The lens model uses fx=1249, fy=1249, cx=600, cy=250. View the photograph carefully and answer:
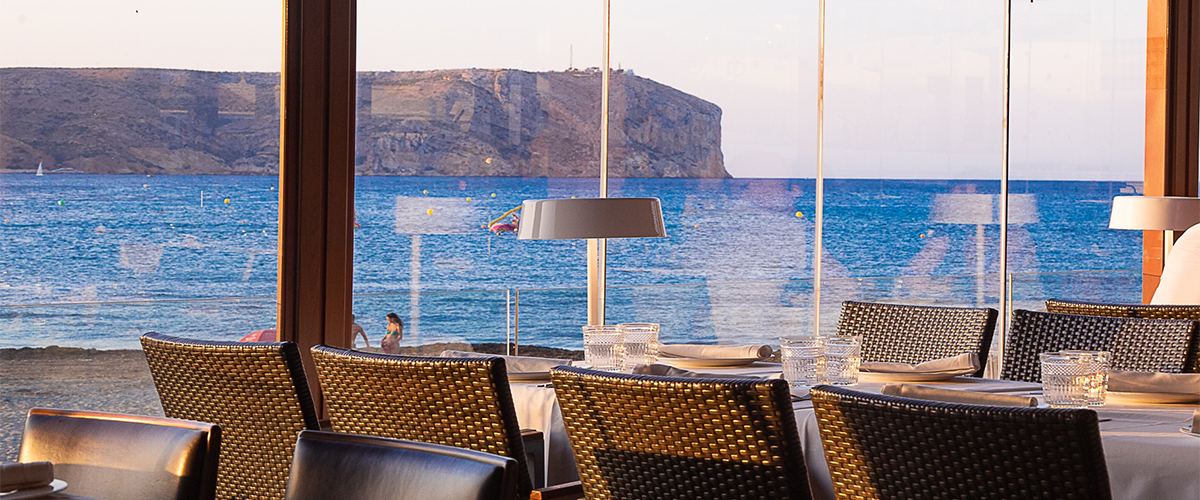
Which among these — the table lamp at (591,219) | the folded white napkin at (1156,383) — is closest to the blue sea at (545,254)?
the table lamp at (591,219)

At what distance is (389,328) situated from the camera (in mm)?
6082

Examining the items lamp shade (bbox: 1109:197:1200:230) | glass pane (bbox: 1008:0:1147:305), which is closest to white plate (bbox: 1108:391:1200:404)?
lamp shade (bbox: 1109:197:1200:230)

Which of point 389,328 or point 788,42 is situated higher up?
point 788,42

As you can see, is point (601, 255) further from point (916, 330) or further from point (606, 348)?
point (606, 348)

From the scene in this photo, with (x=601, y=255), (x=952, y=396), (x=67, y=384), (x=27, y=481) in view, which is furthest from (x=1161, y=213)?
(x=27, y=481)

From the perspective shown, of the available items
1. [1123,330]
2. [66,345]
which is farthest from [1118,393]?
[66,345]

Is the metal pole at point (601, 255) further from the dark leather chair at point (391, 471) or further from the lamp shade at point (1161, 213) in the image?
the lamp shade at point (1161, 213)

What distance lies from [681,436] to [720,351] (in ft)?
4.45

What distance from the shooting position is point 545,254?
82.3 feet

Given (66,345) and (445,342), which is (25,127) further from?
(445,342)

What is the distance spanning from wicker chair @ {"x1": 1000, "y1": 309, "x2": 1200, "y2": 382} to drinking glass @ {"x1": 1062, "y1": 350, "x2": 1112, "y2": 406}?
34.9 inches

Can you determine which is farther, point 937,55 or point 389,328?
point 937,55

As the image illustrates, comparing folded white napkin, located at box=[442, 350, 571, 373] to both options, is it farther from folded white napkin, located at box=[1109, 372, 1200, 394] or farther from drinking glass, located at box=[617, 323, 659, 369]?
folded white napkin, located at box=[1109, 372, 1200, 394]

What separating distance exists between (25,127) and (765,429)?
437 centimetres
